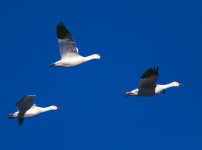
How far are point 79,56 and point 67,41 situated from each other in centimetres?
77

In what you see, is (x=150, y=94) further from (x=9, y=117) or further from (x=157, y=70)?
(x=9, y=117)

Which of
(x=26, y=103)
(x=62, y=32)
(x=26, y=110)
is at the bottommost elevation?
(x=26, y=110)

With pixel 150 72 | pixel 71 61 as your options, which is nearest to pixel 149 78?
pixel 150 72

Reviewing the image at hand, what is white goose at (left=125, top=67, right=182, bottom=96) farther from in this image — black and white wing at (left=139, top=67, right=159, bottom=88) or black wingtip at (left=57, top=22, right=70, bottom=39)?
black wingtip at (left=57, top=22, right=70, bottom=39)

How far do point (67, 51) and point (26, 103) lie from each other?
264cm

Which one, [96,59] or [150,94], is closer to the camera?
[150,94]

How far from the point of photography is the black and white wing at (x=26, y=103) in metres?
31.0

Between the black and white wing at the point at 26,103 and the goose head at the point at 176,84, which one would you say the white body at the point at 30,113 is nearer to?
the black and white wing at the point at 26,103

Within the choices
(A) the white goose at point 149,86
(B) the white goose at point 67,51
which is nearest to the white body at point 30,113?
(B) the white goose at point 67,51

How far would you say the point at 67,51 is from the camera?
3181 centimetres

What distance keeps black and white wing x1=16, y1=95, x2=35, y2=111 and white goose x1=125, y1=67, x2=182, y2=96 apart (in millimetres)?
3859

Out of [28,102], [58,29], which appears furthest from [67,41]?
[28,102]

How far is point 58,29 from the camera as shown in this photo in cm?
3156

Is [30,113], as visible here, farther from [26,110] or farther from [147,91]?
[147,91]
